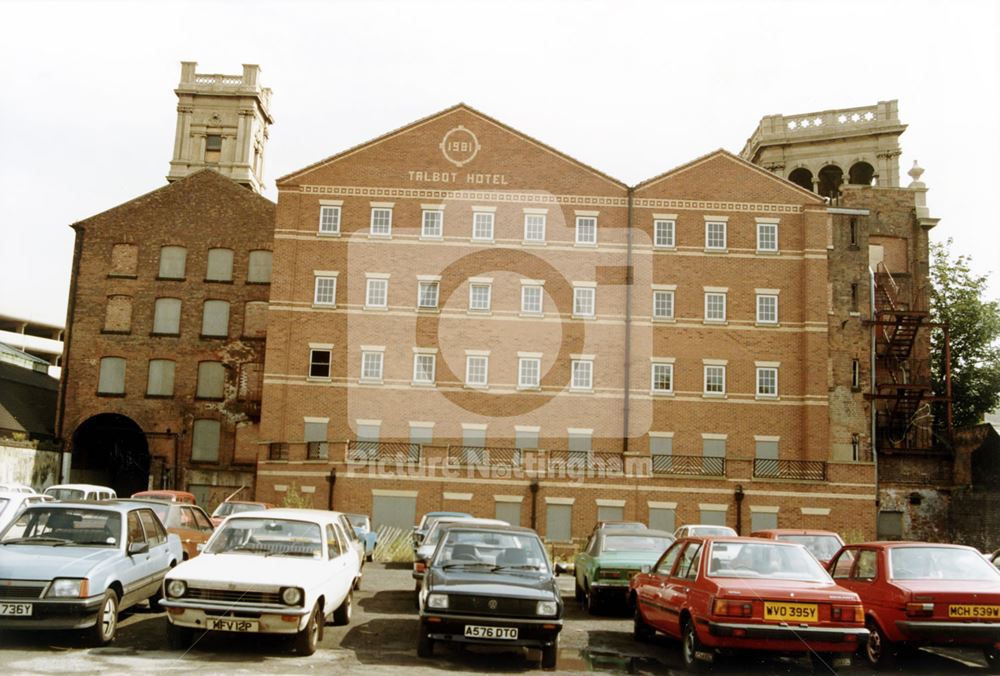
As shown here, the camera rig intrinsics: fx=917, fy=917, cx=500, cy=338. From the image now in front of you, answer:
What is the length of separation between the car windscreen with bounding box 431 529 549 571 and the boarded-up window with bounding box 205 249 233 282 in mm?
36849

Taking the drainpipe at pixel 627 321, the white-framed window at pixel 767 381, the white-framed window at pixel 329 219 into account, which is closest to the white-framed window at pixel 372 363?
the white-framed window at pixel 329 219

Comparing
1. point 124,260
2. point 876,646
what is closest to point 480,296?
point 124,260

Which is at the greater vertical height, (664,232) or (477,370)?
(664,232)

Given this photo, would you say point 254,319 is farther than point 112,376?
Yes

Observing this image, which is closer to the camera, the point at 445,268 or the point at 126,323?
the point at 445,268

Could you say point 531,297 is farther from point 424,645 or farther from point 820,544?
point 424,645

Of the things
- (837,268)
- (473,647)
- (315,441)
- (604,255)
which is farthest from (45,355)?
(473,647)

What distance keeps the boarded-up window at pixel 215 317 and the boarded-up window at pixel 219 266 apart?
48.9 inches

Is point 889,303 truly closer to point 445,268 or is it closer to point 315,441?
point 445,268

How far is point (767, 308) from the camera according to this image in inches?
1636

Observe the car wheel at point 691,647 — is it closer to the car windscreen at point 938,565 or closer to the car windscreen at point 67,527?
the car windscreen at point 938,565

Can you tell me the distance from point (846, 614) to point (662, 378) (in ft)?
101

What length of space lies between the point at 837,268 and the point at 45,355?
7732 cm

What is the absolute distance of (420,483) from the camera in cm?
3731
